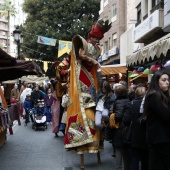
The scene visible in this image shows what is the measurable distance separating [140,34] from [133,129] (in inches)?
676

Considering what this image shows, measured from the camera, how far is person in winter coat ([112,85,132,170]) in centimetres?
600

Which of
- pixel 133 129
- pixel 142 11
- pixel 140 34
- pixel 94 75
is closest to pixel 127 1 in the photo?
pixel 142 11

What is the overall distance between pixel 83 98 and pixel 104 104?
525 mm

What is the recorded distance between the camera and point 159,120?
4207 millimetres

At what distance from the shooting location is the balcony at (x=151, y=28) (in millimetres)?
18516

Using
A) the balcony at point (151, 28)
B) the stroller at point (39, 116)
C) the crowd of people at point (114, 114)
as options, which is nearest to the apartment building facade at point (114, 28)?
the balcony at point (151, 28)

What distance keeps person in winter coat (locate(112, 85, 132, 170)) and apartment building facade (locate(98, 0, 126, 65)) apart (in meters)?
26.5

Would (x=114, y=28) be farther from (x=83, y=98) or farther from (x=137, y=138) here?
(x=137, y=138)

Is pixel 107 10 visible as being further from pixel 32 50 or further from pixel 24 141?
pixel 24 141

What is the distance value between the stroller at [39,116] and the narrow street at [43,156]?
2.17 meters

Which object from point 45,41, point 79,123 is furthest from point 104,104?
point 45,41

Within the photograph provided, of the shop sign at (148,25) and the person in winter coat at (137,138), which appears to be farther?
the shop sign at (148,25)

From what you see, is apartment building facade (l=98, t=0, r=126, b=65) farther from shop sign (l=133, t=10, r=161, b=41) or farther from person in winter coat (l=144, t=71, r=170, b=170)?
person in winter coat (l=144, t=71, r=170, b=170)

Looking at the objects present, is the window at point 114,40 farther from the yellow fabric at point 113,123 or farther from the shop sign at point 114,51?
the yellow fabric at point 113,123
